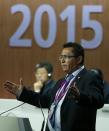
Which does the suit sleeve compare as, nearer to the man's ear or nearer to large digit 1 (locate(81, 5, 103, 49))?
the man's ear

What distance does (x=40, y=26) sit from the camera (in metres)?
5.83

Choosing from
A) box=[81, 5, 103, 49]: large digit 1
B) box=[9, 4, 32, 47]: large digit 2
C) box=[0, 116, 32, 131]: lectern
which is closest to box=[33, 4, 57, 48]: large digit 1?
box=[9, 4, 32, 47]: large digit 2

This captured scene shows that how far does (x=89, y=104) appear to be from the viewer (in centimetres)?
246

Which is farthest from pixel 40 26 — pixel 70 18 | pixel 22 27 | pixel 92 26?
pixel 92 26

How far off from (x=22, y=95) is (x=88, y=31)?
3148 mm

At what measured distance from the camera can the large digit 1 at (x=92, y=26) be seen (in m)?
5.66

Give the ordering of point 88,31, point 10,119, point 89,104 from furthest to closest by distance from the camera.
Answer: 1. point 88,31
2. point 89,104
3. point 10,119

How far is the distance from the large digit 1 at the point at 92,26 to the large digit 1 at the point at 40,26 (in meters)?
0.40

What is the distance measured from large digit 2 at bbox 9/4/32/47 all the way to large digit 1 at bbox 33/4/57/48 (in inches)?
4.2

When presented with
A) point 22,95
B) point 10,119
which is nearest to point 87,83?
point 22,95

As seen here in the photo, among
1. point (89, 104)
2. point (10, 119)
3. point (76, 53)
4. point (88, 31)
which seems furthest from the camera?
point (88, 31)

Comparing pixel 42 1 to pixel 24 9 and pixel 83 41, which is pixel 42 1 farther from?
pixel 83 41

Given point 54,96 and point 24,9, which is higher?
point 24,9

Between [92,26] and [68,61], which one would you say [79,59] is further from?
[92,26]
